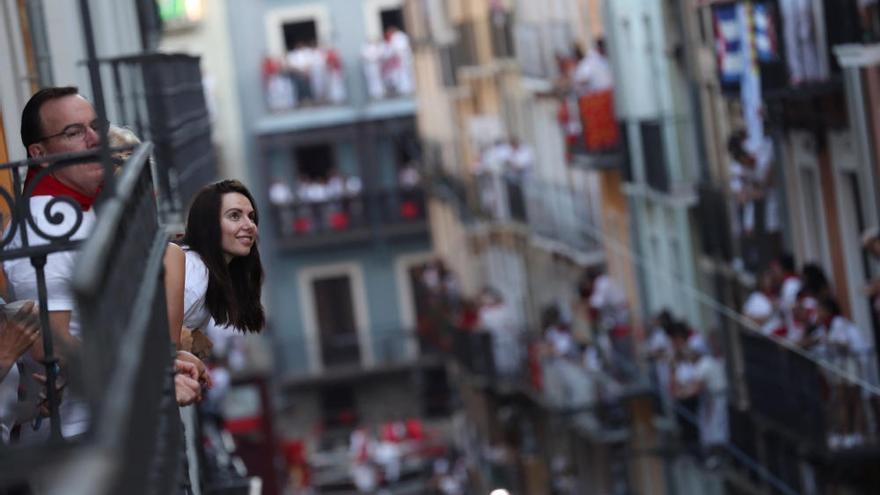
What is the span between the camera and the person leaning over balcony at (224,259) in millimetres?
8367

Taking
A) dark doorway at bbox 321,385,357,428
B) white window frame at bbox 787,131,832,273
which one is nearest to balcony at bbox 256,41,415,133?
dark doorway at bbox 321,385,357,428

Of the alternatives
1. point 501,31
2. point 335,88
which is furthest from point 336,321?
point 501,31

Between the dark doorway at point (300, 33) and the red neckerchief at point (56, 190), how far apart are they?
5476cm

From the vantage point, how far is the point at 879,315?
70.1 feet

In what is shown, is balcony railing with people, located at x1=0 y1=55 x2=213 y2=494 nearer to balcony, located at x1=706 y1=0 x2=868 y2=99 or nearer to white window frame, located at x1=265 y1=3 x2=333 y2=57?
balcony, located at x1=706 y1=0 x2=868 y2=99

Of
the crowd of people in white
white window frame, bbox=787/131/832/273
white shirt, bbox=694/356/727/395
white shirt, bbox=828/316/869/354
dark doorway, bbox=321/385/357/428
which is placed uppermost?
the crowd of people in white

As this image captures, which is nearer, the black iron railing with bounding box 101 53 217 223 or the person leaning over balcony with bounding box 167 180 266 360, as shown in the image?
the person leaning over balcony with bounding box 167 180 266 360

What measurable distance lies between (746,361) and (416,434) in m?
27.2

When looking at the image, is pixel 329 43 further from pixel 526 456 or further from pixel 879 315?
pixel 879 315

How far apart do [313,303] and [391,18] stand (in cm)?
697

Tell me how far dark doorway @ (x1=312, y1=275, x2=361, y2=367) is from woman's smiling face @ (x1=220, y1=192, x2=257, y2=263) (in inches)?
2076

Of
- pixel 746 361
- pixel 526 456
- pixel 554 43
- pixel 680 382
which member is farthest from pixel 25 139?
pixel 526 456

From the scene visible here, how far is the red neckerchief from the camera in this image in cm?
798

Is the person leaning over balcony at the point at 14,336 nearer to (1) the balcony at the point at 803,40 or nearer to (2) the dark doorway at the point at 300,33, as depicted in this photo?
(1) the balcony at the point at 803,40
